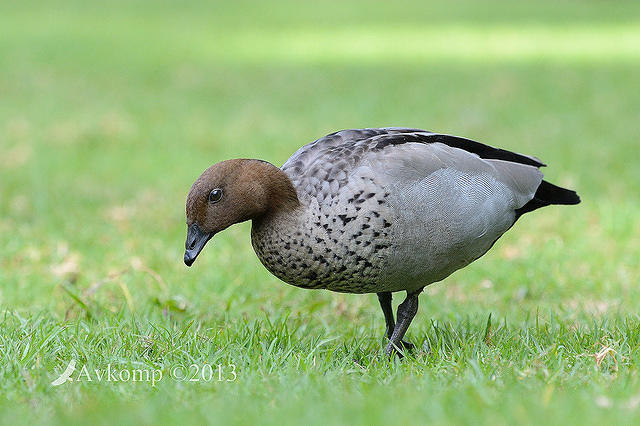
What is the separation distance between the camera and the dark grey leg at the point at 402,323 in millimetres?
4027

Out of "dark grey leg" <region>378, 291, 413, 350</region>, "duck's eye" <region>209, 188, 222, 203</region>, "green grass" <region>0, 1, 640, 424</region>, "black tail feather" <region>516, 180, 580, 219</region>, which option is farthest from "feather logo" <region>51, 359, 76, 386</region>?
"black tail feather" <region>516, 180, 580, 219</region>

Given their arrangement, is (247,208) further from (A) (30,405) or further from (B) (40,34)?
(B) (40,34)

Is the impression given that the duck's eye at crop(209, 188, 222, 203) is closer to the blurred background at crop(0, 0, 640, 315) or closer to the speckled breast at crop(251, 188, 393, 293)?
the speckled breast at crop(251, 188, 393, 293)

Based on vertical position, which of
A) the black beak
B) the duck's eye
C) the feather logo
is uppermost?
the duck's eye

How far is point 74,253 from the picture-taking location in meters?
6.33

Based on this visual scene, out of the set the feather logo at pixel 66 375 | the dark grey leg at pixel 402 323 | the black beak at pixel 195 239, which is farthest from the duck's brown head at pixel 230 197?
the dark grey leg at pixel 402 323

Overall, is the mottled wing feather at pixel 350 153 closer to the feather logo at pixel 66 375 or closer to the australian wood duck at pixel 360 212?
the australian wood duck at pixel 360 212

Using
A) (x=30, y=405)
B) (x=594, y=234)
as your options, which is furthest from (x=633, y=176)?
(x=30, y=405)

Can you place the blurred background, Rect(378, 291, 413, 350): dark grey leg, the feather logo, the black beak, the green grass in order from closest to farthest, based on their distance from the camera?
1. the green grass
2. the feather logo
3. the black beak
4. Rect(378, 291, 413, 350): dark grey leg
5. the blurred background

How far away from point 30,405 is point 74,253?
10.8 ft

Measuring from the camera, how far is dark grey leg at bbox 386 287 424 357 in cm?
403

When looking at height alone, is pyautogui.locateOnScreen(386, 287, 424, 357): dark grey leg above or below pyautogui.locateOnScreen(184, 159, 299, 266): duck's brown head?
below

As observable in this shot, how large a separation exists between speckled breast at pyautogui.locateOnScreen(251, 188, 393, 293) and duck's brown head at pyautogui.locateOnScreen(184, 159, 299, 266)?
3.4 inches

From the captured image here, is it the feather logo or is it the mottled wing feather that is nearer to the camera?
the feather logo
